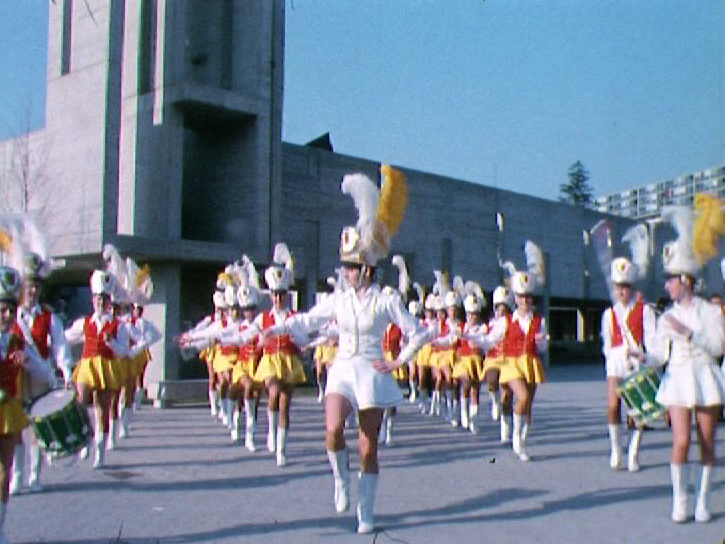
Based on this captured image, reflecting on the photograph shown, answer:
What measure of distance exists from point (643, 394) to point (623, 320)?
4.27 feet

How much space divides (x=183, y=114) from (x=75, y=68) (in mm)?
2638

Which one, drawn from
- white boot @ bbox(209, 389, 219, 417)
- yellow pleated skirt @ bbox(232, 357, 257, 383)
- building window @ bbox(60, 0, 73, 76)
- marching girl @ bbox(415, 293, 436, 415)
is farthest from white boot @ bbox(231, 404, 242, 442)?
building window @ bbox(60, 0, 73, 76)

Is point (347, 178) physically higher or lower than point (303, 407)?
higher

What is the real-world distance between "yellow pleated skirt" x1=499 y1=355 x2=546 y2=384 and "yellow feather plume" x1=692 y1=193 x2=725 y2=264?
3281 millimetres

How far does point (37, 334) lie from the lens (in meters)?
6.88

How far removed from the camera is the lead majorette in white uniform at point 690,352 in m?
6.20

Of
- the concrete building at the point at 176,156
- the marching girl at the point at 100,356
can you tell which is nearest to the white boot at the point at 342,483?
the marching girl at the point at 100,356

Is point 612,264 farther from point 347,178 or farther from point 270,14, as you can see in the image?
point 270,14

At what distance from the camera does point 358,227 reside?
6.52 metres

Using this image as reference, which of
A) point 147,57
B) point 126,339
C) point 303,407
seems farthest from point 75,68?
point 126,339

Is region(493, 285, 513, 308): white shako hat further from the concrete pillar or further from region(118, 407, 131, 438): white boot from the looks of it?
the concrete pillar

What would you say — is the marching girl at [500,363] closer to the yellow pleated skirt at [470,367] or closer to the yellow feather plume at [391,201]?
the yellow pleated skirt at [470,367]

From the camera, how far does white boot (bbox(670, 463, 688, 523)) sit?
6160 mm

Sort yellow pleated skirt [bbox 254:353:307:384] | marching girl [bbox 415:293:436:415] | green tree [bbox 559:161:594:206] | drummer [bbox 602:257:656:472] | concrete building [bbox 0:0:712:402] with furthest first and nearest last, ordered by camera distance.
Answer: green tree [bbox 559:161:594:206] < concrete building [bbox 0:0:712:402] < marching girl [bbox 415:293:436:415] < yellow pleated skirt [bbox 254:353:307:384] < drummer [bbox 602:257:656:472]
